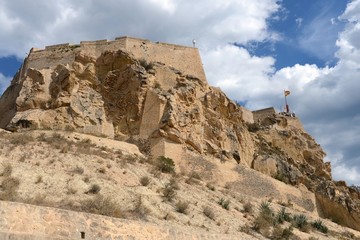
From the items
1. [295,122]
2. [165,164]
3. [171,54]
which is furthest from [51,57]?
[295,122]

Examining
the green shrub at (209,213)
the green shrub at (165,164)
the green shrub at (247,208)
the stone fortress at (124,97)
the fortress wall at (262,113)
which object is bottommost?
the green shrub at (209,213)

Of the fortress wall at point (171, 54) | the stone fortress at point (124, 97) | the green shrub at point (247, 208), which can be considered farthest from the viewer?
the fortress wall at point (171, 54)

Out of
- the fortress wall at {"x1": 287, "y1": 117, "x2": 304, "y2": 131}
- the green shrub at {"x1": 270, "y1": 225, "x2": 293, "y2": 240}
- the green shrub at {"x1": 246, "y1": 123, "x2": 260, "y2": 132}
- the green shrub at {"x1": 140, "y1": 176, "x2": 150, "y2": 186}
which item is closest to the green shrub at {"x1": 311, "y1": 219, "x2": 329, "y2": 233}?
the green shrub at {"x1": 270, "y1": 225, "x2": 293, "y2": 240}

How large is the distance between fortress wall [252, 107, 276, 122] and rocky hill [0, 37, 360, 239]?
1655 mm

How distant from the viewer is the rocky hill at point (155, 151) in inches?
454

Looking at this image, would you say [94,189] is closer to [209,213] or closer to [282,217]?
[209,213]

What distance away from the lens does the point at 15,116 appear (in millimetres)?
19906

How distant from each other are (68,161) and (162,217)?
12.9ft

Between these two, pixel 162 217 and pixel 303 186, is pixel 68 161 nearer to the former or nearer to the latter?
pixel 162 217

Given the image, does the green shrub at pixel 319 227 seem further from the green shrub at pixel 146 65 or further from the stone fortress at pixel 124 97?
the green shrub at pixel 146 65

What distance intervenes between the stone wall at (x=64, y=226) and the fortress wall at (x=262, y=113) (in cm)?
2230

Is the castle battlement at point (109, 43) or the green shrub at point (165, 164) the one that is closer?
the green shrub at point (165, 164)

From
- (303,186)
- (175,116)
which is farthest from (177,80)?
(303,186)

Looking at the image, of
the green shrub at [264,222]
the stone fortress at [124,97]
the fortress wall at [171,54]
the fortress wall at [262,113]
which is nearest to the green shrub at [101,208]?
the green shrub at [264,222]
